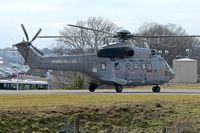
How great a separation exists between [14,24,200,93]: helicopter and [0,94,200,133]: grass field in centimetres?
1331

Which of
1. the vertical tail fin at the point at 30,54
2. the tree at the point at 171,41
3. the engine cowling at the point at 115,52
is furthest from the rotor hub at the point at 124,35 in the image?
the tree at the point at 171,41

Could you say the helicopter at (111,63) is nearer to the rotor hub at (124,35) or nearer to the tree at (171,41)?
the rotor hub at (124,35)

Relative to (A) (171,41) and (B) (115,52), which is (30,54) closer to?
(B) (115,52)

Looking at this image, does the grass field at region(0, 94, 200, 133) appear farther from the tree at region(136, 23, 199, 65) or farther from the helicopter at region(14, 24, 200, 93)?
the tree at region(136, 23, 199, 65)

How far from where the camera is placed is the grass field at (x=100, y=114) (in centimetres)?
2775

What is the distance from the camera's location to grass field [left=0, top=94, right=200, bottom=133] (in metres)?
27.8

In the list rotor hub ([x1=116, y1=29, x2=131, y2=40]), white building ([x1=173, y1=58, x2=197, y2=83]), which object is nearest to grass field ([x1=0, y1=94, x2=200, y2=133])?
rotor hub ([x1=116, y1=29, x2=131, y2=40])

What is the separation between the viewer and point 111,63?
4744cm

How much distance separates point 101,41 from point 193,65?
17518 millimetres

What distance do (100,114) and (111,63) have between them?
58.4ft

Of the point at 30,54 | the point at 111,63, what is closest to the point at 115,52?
the point at 111,63

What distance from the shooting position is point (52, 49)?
367 ft

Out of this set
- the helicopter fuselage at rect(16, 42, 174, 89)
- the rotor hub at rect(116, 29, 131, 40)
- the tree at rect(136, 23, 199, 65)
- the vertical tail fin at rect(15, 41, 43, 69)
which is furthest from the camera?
the tree at rect(136, 23, 199, 65)

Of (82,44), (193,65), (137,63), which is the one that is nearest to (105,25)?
(82,44)
